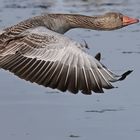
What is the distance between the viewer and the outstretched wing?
7223mm

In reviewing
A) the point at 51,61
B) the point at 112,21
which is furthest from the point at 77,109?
the point at 51,61

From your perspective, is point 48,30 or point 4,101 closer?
point 48,30

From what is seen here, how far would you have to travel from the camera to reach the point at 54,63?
25.0ft

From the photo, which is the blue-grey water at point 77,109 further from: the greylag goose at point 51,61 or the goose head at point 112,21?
the greylag goose at point 51,61

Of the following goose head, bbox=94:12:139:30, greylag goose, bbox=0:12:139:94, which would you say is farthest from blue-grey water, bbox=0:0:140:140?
Result: greylag goose, bbox=0:12:139:94

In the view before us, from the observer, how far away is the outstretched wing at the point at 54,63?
7223 millimetres

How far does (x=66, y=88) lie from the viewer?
7.17 metres

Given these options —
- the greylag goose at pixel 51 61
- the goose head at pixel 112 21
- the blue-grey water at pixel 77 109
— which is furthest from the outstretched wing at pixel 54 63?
the blue-grey water at pixel 77 109

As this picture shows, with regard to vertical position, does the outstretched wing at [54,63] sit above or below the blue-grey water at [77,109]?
above

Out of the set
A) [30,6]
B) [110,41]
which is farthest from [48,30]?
[30,6]

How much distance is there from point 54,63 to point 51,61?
58 millimetres

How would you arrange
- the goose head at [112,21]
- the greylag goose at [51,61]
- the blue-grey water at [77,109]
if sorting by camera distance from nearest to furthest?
the greylag goose at [51,61], the goose head at [112,21], the blue-grey water at [77,109]

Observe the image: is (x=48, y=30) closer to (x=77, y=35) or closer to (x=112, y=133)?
(x=112, y=133)

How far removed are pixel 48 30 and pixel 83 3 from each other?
14.1 meters
